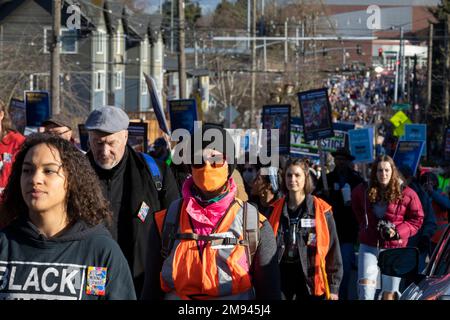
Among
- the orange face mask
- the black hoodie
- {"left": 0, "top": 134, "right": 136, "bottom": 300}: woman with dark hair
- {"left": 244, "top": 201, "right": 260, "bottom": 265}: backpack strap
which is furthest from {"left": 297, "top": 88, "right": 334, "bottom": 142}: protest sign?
the black hoodie

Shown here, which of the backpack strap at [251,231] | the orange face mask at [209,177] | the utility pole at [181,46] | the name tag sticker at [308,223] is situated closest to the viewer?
the backpack strap at [251,231]

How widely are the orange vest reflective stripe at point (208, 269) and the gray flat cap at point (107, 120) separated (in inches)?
56.2

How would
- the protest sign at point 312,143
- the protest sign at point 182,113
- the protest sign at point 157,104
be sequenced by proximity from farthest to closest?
the protest sign at point 312,143
the protest sign at point 182,113
the protest sign at point 157,104

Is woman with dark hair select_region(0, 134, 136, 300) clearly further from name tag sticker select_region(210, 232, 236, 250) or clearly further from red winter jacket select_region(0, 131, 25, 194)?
red winter jacket select_region(0, 131, 25, 194)

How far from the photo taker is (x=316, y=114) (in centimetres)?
1759

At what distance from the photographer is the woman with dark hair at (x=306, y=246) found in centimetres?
790

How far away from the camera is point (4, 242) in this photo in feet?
13.2

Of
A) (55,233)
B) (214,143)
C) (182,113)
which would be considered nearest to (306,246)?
(214,143)

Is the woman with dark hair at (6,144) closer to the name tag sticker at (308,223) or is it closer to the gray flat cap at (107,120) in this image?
the gray flat cap at (107,120)

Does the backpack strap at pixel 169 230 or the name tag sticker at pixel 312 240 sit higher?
the backpack strap at pixel 169 230

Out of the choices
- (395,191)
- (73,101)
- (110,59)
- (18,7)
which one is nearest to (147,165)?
(395,191)

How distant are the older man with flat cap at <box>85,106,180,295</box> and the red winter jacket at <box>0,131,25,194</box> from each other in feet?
2.94

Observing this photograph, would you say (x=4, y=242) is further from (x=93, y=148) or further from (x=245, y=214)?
(x=93, y=148)

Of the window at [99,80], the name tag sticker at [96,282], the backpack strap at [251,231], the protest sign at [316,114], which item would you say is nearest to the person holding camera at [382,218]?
the backpack strap at [251,231]
